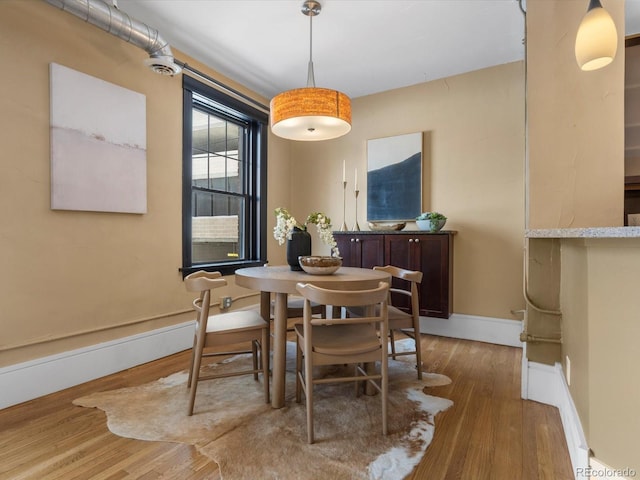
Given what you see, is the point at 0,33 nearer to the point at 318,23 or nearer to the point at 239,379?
the point at 318,23

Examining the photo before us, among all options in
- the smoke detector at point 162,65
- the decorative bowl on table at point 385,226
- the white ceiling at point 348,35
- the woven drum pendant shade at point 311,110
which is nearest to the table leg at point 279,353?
the woven drum pendant shade at point 311,110

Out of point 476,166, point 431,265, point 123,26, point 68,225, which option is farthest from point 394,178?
point 68,225

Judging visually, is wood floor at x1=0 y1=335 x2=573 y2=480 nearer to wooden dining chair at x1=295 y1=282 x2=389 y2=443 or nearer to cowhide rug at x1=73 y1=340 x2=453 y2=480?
cowhide rug at x1=73 y1=340 x2=453 y2=480

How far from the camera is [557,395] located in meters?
2.07

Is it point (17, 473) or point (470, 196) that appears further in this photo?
point (470, 196)

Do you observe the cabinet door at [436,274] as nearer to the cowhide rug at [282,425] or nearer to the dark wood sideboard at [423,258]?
the dark wood sideboard at [423,258]

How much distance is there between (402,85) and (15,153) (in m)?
3.62

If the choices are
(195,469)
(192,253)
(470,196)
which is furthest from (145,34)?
(470,196)

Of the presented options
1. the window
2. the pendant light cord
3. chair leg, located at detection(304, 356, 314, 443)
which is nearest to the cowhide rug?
chair leg, located at detection(304, 356, 314, 443)

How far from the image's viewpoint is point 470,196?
142 inches

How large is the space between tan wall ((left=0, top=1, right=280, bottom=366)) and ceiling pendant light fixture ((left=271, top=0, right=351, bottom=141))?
1.31m

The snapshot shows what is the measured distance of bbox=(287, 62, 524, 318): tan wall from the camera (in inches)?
134
